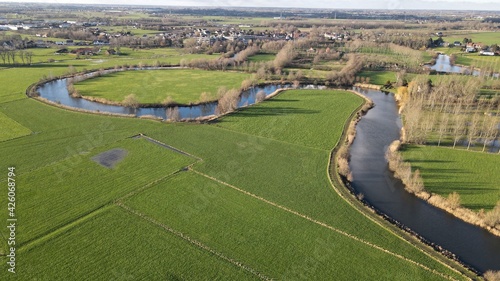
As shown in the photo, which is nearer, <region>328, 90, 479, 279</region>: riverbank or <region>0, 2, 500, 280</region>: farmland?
<region>0, 2, 500, 280</region>: farmland

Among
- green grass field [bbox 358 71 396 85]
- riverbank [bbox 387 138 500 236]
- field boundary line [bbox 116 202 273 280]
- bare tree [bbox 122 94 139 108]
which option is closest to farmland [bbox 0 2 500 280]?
field boundary line [bbox 116 202 273 280]

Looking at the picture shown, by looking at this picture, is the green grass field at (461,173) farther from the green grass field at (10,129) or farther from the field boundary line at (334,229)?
the green grass field at (10,129)

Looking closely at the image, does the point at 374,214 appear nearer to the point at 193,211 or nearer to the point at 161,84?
the point at 193,211

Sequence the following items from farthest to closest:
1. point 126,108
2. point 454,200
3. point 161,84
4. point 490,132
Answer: point 161,84
point 126,108
point 490,132
point 454,200

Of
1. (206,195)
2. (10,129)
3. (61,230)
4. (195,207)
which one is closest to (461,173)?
(206,195)

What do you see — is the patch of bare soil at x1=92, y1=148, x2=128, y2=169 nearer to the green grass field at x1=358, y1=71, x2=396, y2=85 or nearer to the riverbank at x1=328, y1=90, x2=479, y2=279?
the riverbank at x1=328, y1=90, x2=479, y2=279
